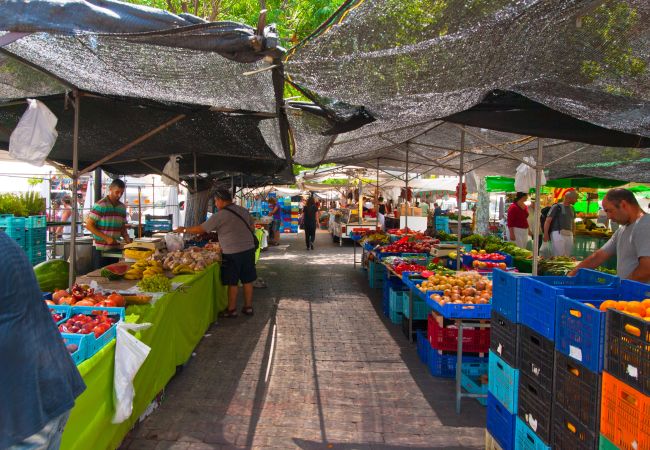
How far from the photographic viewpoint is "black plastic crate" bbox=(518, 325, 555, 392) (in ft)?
9.18

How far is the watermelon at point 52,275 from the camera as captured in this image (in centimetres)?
557

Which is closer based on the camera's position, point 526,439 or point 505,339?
point 526,439

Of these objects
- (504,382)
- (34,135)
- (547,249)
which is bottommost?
(504,382)

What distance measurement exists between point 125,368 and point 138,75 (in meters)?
2.51

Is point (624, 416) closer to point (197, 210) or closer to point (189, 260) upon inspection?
point (189, 260)

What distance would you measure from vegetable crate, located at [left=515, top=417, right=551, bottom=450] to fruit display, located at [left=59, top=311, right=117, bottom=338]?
285 centimetres

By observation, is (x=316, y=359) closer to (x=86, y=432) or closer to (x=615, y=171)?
(x=86, y=432)

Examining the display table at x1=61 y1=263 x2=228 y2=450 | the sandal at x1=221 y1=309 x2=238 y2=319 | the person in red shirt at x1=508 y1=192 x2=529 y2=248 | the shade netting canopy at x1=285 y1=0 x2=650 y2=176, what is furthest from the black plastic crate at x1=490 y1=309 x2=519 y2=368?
the person in red shirt at x1=508 y1=192 x2=529 y2=248

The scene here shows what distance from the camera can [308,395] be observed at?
185 inches

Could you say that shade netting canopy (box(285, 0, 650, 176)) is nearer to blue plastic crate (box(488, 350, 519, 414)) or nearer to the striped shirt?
blue plastic crate (box(488, 350, 519, 414))

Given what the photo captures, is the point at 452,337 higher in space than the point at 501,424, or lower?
higher

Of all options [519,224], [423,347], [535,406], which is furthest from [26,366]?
[519,224]

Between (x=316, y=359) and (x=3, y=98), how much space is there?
14.4ft

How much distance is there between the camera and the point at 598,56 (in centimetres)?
327
